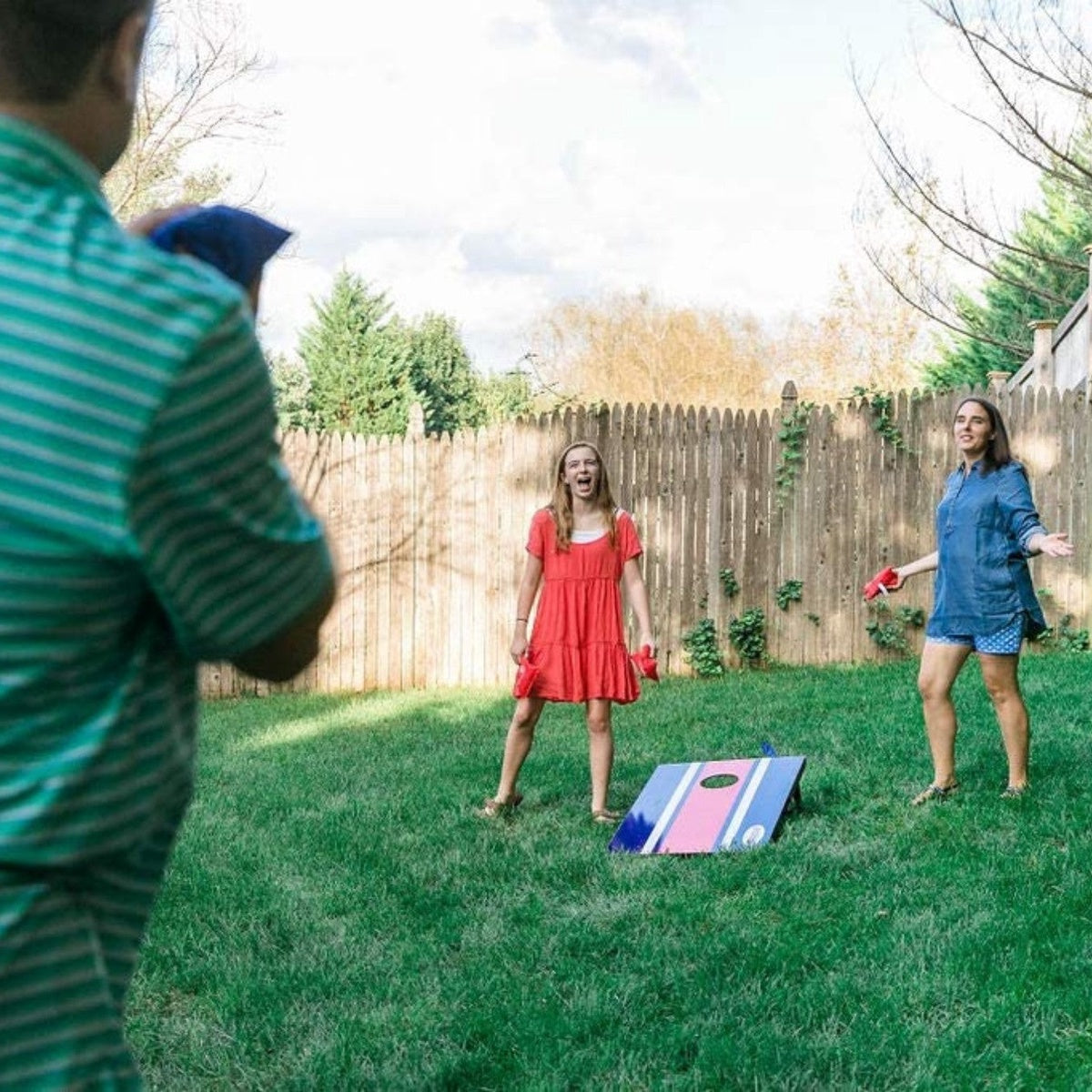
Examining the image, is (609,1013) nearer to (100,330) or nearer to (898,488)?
(100,330)

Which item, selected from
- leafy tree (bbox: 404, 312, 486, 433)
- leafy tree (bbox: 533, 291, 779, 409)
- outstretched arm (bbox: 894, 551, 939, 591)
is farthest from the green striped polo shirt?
leafy tree (bbox: 404, 312, 486, 433)

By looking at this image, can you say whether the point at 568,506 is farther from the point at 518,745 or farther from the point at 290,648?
the point at 290,648

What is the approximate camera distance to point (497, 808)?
6551 millimetres

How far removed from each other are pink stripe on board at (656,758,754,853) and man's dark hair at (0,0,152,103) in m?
4.99

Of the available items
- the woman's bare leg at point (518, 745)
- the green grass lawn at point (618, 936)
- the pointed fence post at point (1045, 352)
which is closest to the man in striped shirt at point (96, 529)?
the green grass lawn at point (618, 936)

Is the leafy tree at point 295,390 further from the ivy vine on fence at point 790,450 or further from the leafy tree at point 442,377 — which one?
the ivy vine on fence at point 790,450

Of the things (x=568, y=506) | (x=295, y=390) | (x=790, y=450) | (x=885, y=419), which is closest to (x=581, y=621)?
(x=568, y=506)

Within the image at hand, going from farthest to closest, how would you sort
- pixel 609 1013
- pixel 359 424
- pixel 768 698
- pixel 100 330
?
pixel 359 424 < pixel 768 698 < pixel 609 1013 < pixel 100 330

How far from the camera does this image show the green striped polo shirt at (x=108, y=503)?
959 millimetres

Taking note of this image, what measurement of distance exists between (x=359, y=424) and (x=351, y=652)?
87.8ft

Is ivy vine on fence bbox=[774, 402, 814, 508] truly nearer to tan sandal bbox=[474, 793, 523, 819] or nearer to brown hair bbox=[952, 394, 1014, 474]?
brown hair bbox=[952, 394, 1014, 474]

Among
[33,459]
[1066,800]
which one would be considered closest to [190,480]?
[33,459]

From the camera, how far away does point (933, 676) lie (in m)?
6.39

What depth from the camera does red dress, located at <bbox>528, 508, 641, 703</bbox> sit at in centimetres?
663
